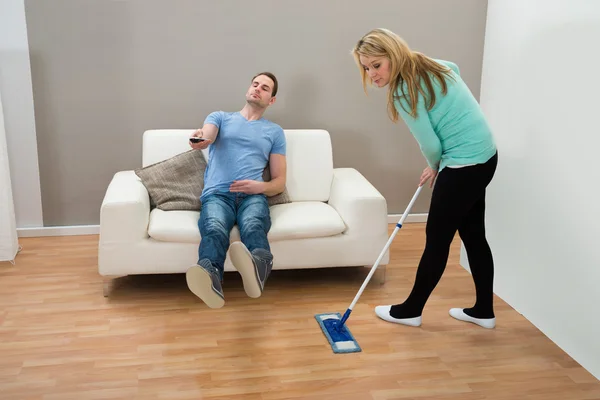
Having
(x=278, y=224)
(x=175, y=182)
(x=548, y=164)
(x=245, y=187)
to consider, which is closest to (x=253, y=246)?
(x=278, y=224)

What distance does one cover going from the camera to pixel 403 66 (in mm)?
2234

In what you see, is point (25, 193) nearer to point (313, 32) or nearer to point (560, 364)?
point (313, 32)

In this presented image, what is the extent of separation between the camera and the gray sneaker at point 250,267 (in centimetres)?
235

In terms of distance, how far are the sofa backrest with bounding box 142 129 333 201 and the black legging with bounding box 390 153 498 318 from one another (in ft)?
3.05

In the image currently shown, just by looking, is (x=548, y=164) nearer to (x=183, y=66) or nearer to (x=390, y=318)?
(x=390, y=318)

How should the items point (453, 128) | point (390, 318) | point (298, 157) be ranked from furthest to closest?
point (298, 157), point (390, 318), point (453, 128)

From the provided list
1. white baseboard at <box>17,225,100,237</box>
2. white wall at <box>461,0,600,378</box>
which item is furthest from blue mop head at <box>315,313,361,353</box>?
white baseboard at <box>17,225,100,237</box>

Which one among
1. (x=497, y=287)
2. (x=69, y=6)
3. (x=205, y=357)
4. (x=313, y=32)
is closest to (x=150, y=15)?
(x=69, y=6)

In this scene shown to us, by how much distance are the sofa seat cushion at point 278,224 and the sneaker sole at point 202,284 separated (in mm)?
545

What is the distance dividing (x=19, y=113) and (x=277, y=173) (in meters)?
1.67

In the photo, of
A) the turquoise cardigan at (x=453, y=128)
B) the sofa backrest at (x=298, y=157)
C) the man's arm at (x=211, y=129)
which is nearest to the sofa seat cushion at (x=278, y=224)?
the sofa backrest at (x=298, y=157)

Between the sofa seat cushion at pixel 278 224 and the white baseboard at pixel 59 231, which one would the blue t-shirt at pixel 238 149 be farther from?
the white baseboard at pixel 59 231

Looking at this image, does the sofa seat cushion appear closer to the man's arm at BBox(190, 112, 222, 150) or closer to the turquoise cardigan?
the man's arm at BBox(190, 112, 222, 150)

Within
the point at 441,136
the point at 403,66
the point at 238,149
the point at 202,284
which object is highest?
the point at 403,66
